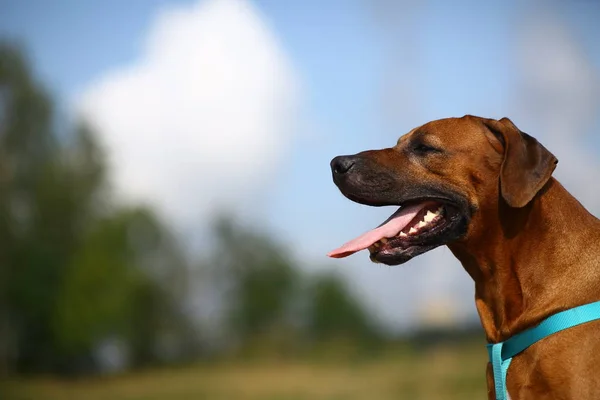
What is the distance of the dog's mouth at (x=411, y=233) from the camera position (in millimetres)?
3891

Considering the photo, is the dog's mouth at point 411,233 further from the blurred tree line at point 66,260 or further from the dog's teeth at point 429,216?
the blurred tree line at point 66,260

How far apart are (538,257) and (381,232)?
85 cm

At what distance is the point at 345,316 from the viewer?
11.2 metres

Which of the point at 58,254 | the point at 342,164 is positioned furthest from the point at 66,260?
the point at 342,164

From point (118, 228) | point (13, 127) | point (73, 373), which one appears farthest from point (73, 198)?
point (73, 373)

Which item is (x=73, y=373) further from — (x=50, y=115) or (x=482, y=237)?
(x=482, y=237)

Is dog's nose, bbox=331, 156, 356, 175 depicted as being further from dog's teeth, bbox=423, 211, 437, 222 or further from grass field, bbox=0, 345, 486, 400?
grass field, bbox=0, 345, 486, 400

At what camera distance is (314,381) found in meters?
12.7

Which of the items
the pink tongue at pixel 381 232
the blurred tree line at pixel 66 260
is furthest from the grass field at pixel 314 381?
the pink tongue at pixel 381 232

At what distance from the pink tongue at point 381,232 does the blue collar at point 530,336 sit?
0.82 metres

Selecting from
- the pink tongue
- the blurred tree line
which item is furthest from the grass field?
the pink tongue

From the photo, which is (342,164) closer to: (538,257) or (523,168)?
(523,168)

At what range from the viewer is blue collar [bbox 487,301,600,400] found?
11.6ft

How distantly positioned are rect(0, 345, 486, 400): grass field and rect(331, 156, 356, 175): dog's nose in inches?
313
